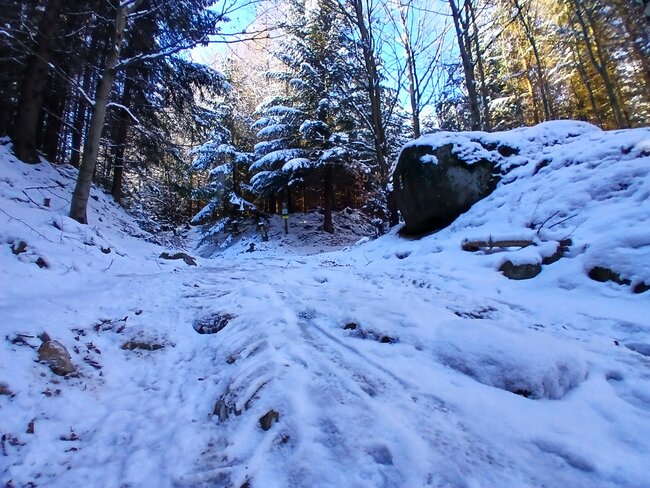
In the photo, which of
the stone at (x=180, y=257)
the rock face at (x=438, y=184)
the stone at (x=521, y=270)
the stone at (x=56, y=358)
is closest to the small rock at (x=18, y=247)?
→ the stone at (x=56, y=358)

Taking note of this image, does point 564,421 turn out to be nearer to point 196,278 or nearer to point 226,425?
point 226,425

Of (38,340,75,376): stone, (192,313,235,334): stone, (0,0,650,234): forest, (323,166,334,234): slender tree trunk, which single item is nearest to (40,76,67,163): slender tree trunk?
(0,0,650,234): forest

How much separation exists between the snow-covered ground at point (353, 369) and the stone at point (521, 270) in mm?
148

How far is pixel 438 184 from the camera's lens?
309 inches

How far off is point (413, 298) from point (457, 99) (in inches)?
515

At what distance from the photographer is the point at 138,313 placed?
160 inches

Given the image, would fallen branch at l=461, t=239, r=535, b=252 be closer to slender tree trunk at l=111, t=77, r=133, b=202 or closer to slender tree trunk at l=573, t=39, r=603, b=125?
slender tree trunk at l=111, t=77, r=133, b=202

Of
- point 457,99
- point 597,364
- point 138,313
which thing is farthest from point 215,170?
point 597,364

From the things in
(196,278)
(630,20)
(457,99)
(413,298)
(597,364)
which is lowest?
(597,364)

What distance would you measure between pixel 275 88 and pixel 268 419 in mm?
21487

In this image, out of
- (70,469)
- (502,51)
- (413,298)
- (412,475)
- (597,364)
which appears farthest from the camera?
(502,51)

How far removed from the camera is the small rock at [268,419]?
2115 millimetres

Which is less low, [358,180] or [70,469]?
[358,180]

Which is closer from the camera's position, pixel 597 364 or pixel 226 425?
pixel 226 425
